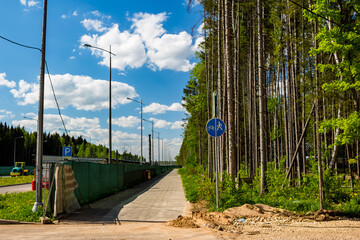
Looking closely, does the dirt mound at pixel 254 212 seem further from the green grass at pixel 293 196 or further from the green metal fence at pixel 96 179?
the green metal fence at pixel 96 179

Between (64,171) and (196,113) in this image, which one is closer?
(64,171)

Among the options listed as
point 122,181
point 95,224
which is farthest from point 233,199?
point 122,181

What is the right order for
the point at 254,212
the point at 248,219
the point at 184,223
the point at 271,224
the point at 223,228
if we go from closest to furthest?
the point at 223,228 → the point at 271,224 → the point at 184,223 → the point at 248,219 → the point at 254,212

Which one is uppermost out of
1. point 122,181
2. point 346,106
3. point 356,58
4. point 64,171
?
point 356,58

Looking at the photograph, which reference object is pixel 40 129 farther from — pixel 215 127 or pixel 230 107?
pixel 230 107

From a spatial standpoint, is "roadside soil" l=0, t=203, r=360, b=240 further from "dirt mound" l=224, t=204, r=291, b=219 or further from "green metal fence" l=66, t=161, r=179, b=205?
"green metal fence" l=66, t=161, r=179, b=205

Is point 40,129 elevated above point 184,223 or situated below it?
above

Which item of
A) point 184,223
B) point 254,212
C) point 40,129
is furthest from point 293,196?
point 40,129

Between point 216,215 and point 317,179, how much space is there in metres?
5.29

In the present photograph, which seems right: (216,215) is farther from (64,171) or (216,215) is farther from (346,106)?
(346,106)

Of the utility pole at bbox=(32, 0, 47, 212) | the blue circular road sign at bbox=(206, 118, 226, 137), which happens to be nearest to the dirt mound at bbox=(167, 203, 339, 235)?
the blue circular road sign at bbox=(206, 118, 226, 137)

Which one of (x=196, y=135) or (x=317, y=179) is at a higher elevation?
(x=196, y=135)

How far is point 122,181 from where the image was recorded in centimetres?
2467

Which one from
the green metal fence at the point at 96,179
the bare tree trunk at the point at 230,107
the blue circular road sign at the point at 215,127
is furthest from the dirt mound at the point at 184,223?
the green metal fence at the point at 96,179
